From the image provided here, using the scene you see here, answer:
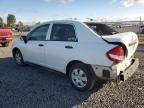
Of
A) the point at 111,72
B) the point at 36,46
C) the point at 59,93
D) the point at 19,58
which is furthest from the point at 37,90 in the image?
the point at 19,58

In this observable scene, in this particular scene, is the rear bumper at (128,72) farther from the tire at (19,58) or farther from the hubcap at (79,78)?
the tire at (19,58)

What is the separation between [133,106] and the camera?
4.73m

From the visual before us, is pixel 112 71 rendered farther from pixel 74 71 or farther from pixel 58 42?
pixel 58 42

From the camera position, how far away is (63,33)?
20.1 feet

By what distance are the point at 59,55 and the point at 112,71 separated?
1.65 m

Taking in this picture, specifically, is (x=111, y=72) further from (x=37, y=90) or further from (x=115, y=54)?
(x=37, y=90)

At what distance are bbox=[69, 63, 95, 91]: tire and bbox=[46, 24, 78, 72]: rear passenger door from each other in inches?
13.4

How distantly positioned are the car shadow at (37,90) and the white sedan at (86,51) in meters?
0.40

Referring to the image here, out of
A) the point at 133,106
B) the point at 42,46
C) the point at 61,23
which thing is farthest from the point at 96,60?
the point at 42,46

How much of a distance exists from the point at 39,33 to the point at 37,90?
81.2 inches

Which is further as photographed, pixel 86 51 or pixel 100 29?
pixel 100 29

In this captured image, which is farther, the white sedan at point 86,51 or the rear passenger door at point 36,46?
the rear passenger door at point 36,46

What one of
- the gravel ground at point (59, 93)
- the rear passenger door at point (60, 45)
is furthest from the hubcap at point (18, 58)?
the rear passenger door at point (60, 45)

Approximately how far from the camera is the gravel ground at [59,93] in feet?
16.1
